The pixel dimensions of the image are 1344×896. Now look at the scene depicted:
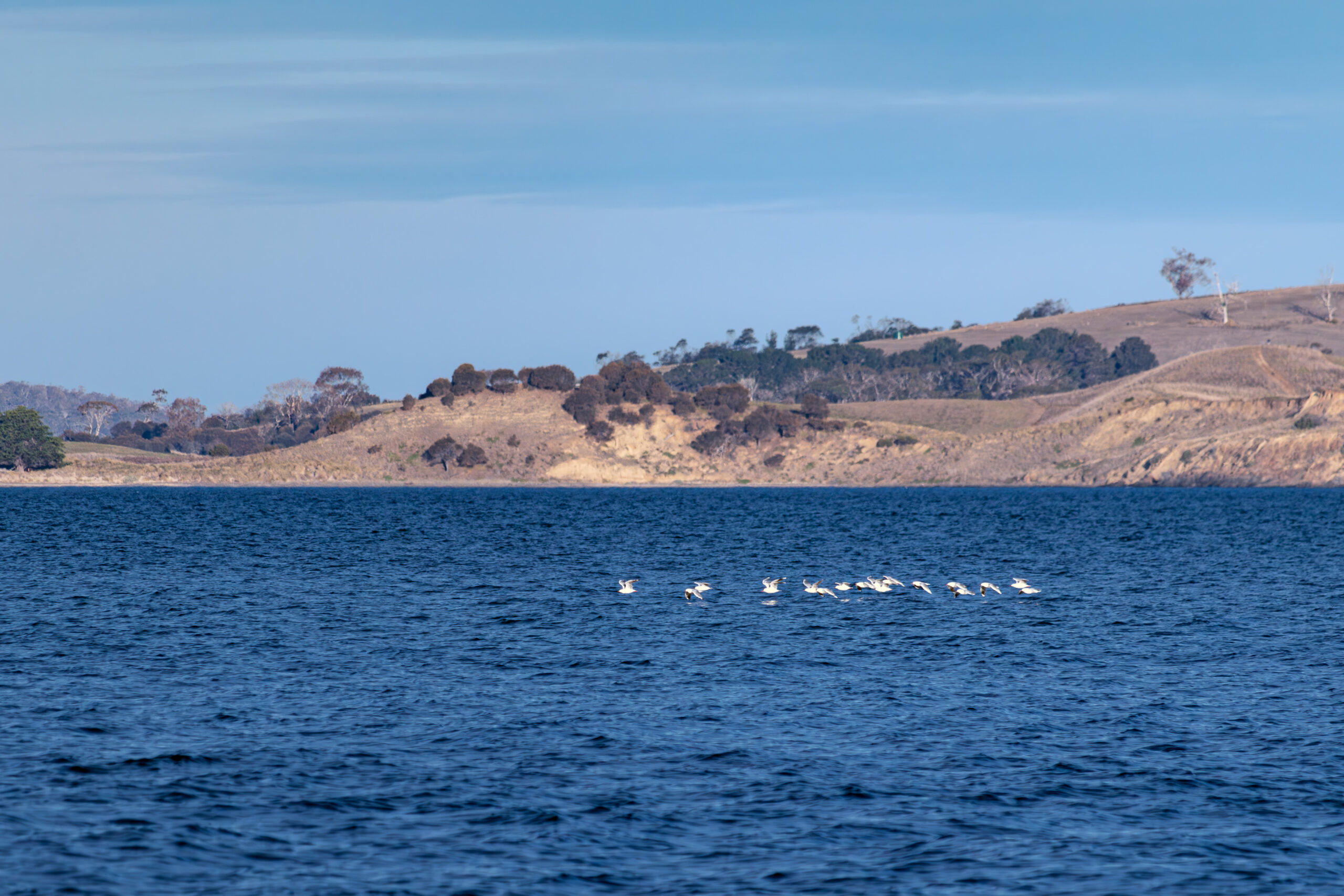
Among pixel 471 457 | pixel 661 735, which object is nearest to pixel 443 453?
pixel 471 457

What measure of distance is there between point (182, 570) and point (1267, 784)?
55299mm

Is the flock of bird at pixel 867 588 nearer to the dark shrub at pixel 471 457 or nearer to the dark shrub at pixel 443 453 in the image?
the dark shrub at pixel 471 457

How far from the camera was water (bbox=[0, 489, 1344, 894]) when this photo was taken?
19.8m

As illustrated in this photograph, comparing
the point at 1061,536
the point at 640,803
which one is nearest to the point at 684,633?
the point at 640,803

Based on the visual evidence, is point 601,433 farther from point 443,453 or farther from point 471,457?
point 443,453

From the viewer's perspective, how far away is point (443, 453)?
650 ft

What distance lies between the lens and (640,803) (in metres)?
22.8

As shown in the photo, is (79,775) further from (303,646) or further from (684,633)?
(684,633)

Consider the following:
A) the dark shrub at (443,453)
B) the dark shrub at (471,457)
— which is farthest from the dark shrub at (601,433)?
the dark shrub at (443,453)

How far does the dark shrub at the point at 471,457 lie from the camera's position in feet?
648

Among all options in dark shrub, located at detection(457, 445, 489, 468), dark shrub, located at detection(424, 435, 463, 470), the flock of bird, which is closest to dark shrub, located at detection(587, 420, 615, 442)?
dark shrub, located at detection(457, 445, 489, 468)

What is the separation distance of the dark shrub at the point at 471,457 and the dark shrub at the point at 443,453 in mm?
821

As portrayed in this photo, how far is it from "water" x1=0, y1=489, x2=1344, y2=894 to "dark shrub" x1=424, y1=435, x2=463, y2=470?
432ft

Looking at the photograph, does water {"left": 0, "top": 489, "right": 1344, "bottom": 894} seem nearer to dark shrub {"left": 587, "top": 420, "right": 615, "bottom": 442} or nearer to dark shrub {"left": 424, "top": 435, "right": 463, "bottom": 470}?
dark shrub {"left": 424, "top": 435, "right": 463, "bottom": 470}
